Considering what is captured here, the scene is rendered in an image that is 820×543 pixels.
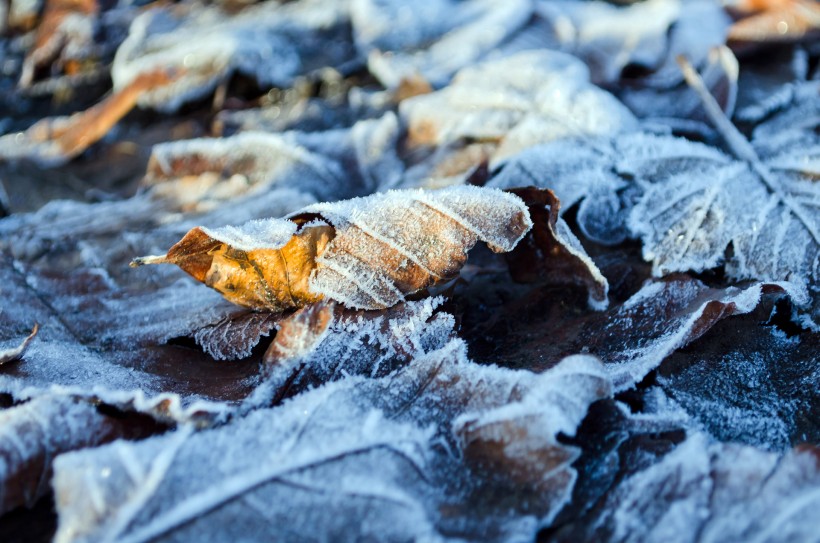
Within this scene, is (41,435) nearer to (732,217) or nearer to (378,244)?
(378,244)

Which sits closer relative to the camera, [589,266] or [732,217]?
[589,266]

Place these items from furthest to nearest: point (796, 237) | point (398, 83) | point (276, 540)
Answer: point (398, 83) → point (796, 237) → point (276, 540)

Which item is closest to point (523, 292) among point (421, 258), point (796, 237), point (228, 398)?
point (421, 258)

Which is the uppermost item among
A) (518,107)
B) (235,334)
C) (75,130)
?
(518,107)

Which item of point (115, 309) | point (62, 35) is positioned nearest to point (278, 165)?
point (115, 309)

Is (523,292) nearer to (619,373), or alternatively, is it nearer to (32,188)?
(619,373)

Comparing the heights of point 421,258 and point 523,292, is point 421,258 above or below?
above

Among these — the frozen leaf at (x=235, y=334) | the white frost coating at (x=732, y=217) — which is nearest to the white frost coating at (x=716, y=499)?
the white frost coating at (x=732, y=217)

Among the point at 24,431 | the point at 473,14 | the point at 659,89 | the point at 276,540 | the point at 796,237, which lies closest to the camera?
the point at 276,540
